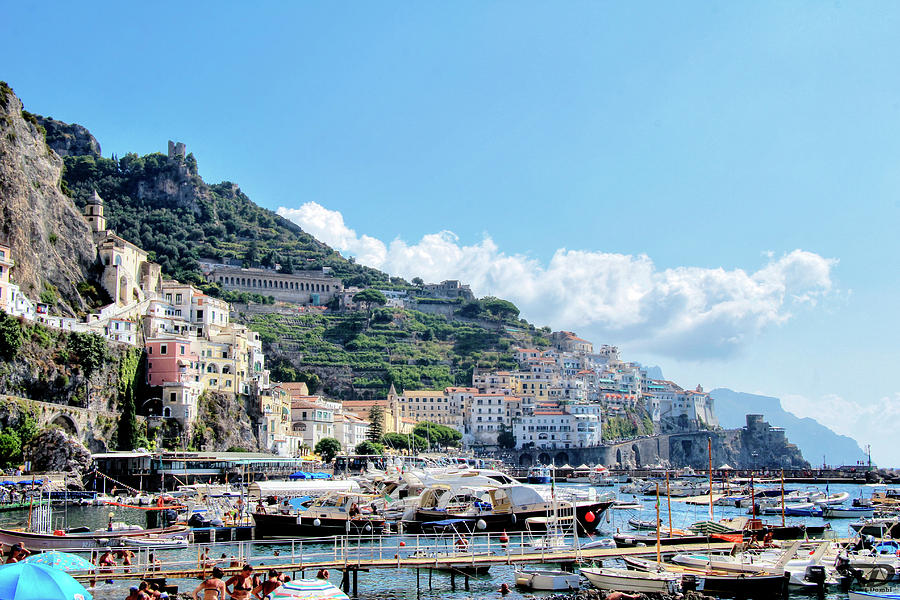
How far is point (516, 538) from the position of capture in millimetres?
41344

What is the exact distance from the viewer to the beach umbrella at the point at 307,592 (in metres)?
19.1

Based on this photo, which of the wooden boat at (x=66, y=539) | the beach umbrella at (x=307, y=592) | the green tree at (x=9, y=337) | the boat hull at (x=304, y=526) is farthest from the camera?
the green tree at (x=9, y=337)

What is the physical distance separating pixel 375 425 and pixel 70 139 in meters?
103

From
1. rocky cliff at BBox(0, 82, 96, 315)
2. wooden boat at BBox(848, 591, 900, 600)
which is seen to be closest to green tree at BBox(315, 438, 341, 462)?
rocky cliff at BBox(0, 82, 96, 315)

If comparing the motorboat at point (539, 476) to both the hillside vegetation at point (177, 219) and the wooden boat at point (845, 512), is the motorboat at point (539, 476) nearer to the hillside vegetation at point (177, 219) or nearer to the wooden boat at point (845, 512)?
the wooden boat at point (845, 512)

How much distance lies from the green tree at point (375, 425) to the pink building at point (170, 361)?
3498cm

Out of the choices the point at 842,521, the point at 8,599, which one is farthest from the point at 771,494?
Answer: the point at 8,599

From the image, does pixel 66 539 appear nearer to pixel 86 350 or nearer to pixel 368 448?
pixel 86 350

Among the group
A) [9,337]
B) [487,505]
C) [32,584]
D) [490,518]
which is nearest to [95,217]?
[9,337]

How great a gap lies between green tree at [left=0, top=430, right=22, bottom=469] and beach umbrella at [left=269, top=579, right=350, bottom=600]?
48.7 meters

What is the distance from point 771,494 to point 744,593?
57675mm

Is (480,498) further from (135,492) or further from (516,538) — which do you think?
(135,492)

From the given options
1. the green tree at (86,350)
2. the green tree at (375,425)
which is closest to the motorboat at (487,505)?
the green tree at (86,350)

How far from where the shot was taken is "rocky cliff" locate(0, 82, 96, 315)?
7469 centimetres
